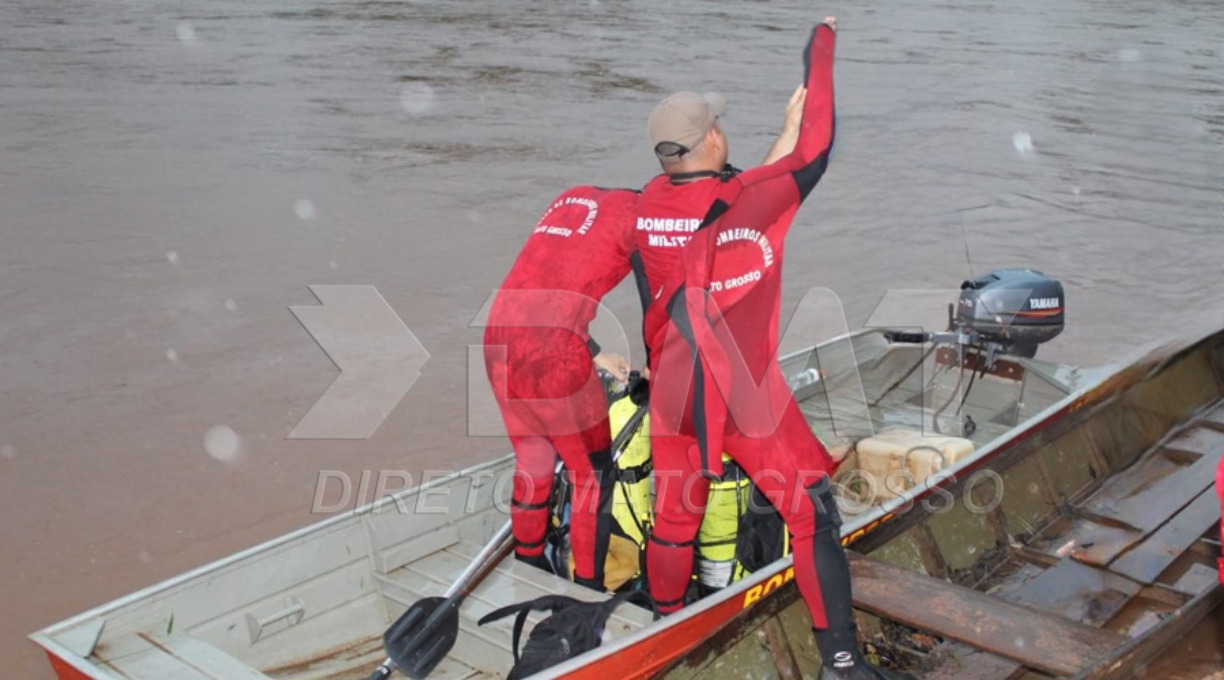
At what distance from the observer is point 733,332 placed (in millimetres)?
4227

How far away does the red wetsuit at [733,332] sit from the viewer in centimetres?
412

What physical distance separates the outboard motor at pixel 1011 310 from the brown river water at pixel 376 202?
326cm

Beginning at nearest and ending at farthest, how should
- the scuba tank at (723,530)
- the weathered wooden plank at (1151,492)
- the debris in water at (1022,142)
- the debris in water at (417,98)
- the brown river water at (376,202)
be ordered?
the scuba tank at (723,530) < the weathered wooden plank at (1151,492) < the brown river water at (376,202) < the debris in water at (1022,142) < the debris in water at (417,98)

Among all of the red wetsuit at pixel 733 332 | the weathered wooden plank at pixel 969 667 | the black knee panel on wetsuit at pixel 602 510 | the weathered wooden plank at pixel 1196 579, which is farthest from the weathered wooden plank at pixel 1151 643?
the black knee panel on wetsuit at pixel 602 510

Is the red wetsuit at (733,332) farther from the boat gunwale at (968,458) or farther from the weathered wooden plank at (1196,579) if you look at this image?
the weathered wooden plank at (1196,579)

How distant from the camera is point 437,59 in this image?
2453 centimetres

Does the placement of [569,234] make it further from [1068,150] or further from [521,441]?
[1068,150]

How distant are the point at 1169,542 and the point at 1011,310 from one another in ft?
4.81

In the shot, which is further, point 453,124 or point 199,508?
point 453,124

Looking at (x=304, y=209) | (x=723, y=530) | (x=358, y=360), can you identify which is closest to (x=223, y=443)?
(x=358, y=360)

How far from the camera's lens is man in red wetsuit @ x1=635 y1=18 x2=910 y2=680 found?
162 inches

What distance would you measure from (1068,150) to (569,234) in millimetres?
15332

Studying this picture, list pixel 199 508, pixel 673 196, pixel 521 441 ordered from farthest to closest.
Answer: pixel 199 508
pixel 521 441
pixel 673 196

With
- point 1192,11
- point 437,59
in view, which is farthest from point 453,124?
point 1192,11
